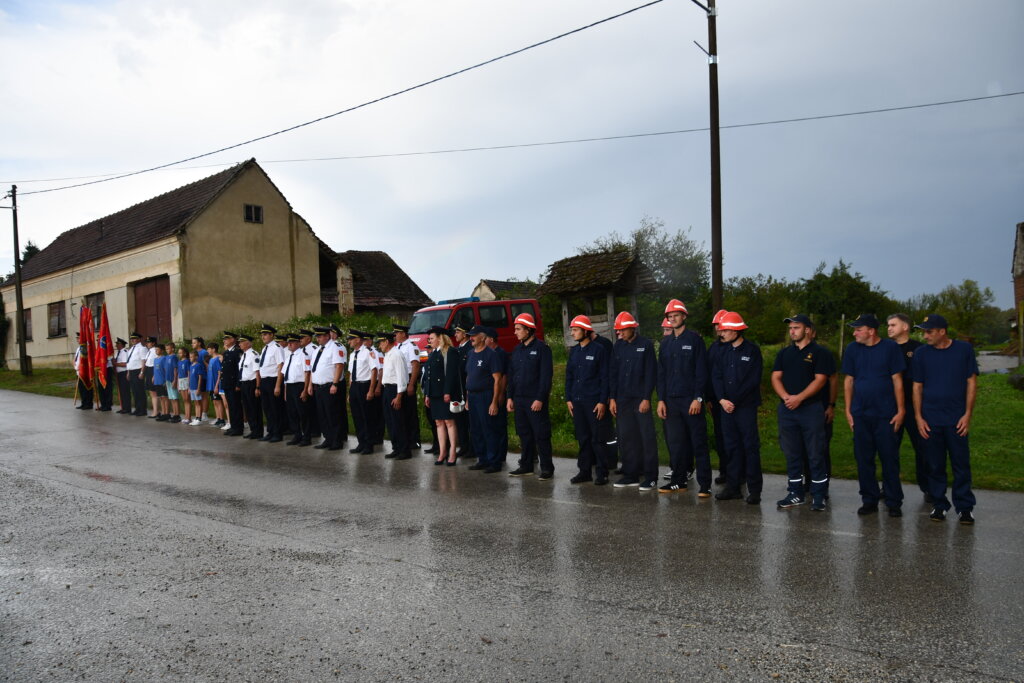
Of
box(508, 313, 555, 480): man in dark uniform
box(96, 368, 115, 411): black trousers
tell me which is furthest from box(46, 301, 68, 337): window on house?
box(508, 313, 555, 480): man in dark uniform

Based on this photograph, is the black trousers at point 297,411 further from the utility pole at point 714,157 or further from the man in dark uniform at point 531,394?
the utility pole at point 714,157

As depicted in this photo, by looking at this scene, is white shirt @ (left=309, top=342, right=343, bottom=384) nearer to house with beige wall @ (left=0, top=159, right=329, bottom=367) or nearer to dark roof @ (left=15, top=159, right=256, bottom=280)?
house with beige wall @ (left=0, top=159, right=329, bottom=367)

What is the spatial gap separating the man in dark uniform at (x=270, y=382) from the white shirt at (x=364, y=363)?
222cm

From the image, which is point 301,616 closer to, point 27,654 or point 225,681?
point 225,681

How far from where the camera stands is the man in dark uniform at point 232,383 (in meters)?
15.8

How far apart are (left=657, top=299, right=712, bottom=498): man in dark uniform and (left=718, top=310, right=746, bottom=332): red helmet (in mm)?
319

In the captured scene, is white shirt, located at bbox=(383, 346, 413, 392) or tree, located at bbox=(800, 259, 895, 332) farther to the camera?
tree, located at bbox=(800, 259, 895, 332)

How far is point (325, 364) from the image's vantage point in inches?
538

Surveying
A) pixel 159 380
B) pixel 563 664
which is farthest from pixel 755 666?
pixel 159 380

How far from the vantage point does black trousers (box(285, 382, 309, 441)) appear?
14109 millimetres

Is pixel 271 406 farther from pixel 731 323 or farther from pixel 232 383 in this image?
pixel 731 323

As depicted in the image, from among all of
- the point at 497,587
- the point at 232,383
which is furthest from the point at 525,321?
the point at 232,383

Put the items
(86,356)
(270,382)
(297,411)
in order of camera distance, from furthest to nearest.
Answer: (86,356) → (270,382) → (297,411)

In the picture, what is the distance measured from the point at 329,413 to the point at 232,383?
3534 millimetres
